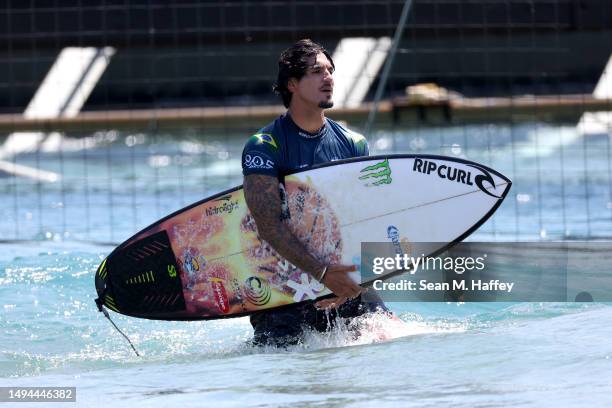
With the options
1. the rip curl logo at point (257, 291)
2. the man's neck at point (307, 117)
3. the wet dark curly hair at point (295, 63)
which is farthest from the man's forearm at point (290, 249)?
the wet dark curly hair at point (295, 63)

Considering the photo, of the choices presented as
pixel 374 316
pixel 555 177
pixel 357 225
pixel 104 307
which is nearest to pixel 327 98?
pixel 357 225

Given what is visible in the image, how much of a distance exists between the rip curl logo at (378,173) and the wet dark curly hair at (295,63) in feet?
1.41

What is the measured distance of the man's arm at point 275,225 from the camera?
191 inches

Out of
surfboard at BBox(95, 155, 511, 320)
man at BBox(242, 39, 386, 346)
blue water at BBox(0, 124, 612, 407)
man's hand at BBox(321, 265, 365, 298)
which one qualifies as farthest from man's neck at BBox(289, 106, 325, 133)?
blue water at BBox(0, 124, 612, 407)

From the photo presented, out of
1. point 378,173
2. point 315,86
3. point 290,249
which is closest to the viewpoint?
point 290,249

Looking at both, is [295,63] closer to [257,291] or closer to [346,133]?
[346,133]

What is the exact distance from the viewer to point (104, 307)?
561 centimetres

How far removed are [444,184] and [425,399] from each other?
5.00 ft

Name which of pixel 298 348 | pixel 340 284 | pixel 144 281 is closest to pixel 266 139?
pixel 340 284

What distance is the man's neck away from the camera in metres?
5.00

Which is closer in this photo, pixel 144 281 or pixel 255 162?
pixel 255 162

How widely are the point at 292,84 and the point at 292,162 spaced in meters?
Result: 0.32

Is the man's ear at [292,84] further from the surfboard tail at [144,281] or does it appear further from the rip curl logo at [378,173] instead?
the surfboard tail at [144,281]

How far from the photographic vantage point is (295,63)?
5.02 meters
